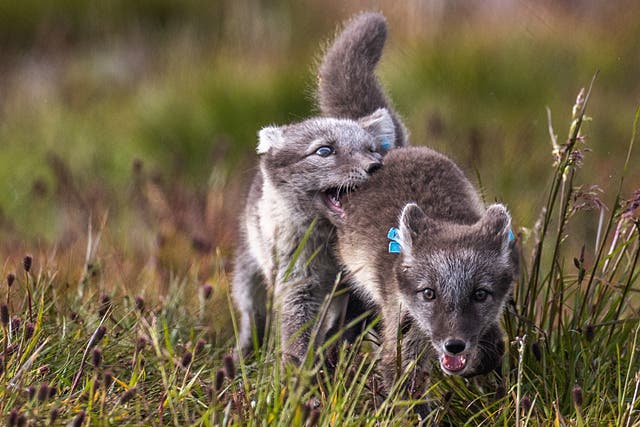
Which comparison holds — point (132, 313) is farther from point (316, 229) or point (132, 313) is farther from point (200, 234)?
point (200, 234)

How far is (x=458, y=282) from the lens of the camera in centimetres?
388

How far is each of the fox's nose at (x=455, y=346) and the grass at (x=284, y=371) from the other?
0.21 meters

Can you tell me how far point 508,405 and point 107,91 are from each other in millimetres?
8551

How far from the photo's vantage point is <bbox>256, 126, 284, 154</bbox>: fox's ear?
535 centimetres

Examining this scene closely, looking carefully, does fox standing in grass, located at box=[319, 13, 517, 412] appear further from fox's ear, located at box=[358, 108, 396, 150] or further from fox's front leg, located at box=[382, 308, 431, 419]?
fox's ear, located at box=[358, 108, 396, 150]

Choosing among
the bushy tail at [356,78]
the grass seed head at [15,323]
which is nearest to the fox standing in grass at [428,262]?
the bushy tail at [356,78]

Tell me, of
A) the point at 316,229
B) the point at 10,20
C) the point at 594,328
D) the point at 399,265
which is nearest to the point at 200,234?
the point at 316,229

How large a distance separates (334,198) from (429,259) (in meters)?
1.06

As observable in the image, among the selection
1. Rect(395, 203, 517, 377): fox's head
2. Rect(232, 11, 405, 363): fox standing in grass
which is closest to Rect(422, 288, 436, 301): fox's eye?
Rect(395, 203, 517, 377): fox's head

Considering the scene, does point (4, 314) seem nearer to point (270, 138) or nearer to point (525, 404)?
point (525, 404)

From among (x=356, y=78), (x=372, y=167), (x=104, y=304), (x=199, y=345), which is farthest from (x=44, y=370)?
(x=356, y=78)

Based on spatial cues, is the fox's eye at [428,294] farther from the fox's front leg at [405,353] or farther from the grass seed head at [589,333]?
the grass seed head at [589,333]

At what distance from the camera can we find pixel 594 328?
421cm

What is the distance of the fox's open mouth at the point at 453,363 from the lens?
3.77 meters
